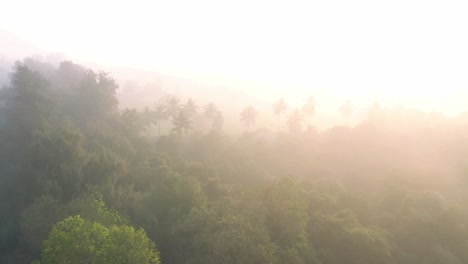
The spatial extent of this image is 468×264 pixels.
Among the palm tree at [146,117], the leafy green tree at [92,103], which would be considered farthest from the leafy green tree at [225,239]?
the palm tree at [146,117]

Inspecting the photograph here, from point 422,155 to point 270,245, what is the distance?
5933 cm

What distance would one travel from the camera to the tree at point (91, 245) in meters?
20.3

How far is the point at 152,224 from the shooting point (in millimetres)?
34375

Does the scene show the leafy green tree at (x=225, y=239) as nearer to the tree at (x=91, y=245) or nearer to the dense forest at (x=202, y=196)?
the dense forest at (x=202, y=196)

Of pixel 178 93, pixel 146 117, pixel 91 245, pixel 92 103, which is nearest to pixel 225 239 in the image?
pixel 91 245

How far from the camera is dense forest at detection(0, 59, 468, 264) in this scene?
2702 cm

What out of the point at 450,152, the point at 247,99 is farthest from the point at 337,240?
the point at 247,99

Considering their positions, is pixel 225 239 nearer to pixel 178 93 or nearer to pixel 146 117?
pixel 146 117

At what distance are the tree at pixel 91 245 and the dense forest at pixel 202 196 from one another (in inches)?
3.0

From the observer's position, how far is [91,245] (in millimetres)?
20500

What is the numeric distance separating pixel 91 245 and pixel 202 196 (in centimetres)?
1757

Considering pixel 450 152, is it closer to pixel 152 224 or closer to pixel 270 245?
pixel 270 245

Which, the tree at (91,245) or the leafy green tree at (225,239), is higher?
the tree at (91,245)

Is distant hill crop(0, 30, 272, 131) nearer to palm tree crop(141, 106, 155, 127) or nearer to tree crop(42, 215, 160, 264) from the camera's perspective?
palm tree crop(141, 106, 155, 127)
